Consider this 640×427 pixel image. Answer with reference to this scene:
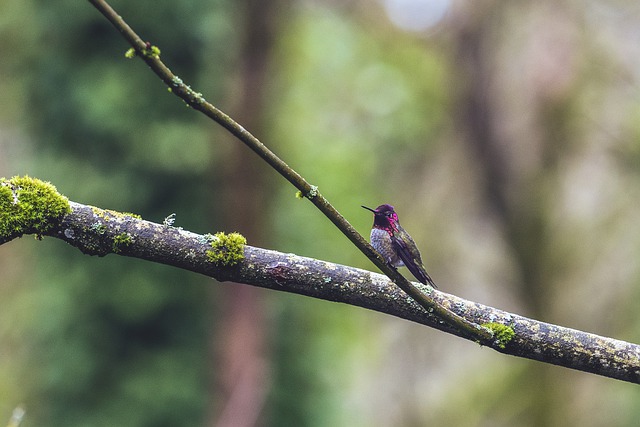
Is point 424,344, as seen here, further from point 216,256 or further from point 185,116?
point 216,256

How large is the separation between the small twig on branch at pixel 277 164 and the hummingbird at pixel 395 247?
121 millimetres

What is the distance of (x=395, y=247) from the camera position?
8.79ft

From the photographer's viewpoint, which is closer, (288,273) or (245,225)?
(288,273)

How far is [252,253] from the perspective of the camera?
2539mm

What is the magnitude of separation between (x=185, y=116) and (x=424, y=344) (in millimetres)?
6248

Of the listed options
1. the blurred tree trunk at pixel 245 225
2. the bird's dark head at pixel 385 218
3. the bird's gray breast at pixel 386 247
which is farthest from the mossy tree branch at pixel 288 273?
the blurred tree trunk at pixel 245 225

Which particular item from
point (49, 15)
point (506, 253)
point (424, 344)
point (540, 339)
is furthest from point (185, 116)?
point (540, 339)

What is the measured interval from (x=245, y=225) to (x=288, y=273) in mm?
6443

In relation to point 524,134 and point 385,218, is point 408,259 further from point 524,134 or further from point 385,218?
point 524,134

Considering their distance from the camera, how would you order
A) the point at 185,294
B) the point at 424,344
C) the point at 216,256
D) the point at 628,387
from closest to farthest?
the point at 216,256 → the point at 185,294 → the point at 628,387 → the point at 424,344

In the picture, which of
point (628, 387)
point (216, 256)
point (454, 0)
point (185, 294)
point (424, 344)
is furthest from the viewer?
point (424, 344)

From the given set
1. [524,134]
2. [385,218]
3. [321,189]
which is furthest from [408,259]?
[524,134]

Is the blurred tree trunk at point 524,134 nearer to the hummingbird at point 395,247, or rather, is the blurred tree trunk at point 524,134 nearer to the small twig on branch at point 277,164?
the hummingbird at point 395,247

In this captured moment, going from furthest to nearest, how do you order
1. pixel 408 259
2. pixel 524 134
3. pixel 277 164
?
1. pixel 524 134
2. pixel 408 259
3. pixel 277 164
